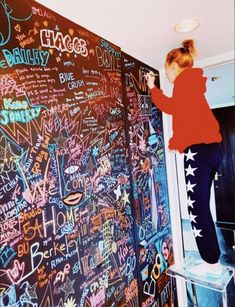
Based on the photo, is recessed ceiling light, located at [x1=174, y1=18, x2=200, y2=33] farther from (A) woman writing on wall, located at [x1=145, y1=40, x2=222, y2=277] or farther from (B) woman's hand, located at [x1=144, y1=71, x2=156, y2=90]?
(B) woman's hand, located at [x1=144, y1=71, x2=156, y2=90]

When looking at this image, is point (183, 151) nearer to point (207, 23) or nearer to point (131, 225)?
point (131, 225)

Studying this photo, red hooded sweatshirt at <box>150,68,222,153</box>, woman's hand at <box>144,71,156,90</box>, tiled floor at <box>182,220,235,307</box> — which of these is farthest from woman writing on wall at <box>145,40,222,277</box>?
tiled floor at <box>182,220,235,307</box>

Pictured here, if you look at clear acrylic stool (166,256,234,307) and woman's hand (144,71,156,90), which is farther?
woman's hand (144,71,156,90)

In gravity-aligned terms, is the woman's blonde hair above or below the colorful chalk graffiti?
above

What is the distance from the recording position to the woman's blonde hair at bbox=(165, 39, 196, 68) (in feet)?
5.01

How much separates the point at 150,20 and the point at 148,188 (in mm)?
1019

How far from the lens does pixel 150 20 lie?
4.18 feet

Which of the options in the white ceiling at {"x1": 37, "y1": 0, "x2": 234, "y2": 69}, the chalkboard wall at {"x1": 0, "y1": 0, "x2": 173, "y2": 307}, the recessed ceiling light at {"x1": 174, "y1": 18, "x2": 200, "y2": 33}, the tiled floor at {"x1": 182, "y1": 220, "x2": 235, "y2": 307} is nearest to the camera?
the chalkboard wall at {"x1": 0, "y1": 0, "x2": 173, "y2": 307}

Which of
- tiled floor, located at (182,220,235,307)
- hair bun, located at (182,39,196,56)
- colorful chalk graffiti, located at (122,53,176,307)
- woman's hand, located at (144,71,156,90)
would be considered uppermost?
hair bun, located at (182,39,196,56)

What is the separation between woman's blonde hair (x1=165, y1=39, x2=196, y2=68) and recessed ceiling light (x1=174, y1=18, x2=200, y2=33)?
0.14 meters

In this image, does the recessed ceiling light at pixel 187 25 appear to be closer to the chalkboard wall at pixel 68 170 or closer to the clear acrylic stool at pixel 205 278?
the chalkboard wall at pixel 68 170

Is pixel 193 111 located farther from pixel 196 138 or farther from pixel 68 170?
pixel 68 170

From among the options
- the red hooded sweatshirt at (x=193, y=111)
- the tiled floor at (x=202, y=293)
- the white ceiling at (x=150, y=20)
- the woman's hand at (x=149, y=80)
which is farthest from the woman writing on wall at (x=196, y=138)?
the tiled floor at (x=202, y=293)

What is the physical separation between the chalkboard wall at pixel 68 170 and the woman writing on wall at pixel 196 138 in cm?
29
